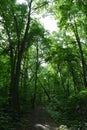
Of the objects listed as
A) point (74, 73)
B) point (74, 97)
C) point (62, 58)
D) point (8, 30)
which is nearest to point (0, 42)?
point (8, 30)

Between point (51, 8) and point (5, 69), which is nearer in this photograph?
point (51, 8)

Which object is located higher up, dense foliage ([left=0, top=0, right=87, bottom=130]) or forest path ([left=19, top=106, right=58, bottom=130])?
dense foliage ([left=0, top=0, right=87, bottom=130])

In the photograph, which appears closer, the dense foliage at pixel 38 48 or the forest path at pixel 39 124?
the dense foliage at pixel 38 48

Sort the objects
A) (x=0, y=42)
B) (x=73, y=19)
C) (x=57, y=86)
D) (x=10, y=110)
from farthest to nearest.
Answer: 1. (x=57, y=86)
2. (x=0, y=42)
3. (x=73, y=19)
4. (x=10, y=110)

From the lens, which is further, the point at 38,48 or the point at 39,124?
the point at 38,48

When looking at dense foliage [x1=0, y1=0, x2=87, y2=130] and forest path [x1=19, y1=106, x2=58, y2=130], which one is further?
forest path [x1=19, y1=106, x2=58, y2=130]

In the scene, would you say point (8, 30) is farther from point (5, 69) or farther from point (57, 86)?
point (57, 86)

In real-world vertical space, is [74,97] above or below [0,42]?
below

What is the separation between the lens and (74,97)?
13695 mm

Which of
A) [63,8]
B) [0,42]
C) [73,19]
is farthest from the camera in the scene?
[0,42]

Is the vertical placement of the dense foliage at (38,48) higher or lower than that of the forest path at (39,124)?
higher

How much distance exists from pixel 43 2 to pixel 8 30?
5.79 metres

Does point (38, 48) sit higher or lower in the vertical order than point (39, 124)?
higher

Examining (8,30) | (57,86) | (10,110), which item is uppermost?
(8,30)
